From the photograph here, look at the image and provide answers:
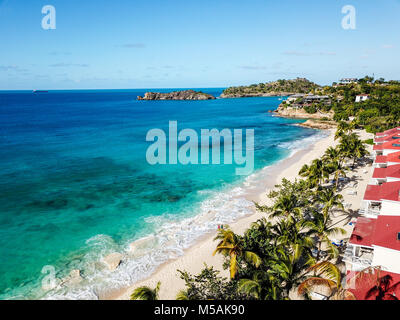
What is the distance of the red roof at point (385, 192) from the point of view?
18562mm

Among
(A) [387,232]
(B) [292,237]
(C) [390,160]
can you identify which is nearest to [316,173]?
(C) [390,160]

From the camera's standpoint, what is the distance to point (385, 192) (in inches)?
778

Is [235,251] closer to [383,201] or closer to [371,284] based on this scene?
[371,284]

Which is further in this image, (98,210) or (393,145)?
(393,145)

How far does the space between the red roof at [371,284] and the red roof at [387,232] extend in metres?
1.57

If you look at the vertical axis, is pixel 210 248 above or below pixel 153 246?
above

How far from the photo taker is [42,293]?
726 inches

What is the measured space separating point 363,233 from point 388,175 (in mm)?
9271

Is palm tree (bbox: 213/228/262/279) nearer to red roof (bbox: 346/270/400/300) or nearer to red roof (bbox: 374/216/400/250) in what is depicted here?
red roof (bbox: 346/270/400/300)

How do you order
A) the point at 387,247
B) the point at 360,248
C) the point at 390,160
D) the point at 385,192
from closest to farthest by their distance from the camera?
the point at 387,247 < the point at 360,248 < the point at 385,192 < the point at 390,160
